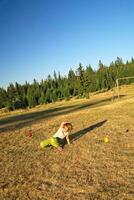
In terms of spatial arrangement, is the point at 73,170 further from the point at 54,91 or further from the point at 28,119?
the point at 54,91

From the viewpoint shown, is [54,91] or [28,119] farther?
[54,91]

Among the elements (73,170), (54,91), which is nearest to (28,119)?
(73,170)

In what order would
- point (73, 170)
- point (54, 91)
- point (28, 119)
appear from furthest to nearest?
point (54, 91)
point (28, 119)
point (73, 170)

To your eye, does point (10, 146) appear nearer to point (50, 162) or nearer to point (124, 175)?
point (50, 162)

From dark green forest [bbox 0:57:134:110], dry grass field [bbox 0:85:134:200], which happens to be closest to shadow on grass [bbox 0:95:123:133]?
dry grass field [bbox 0:85:134:200]

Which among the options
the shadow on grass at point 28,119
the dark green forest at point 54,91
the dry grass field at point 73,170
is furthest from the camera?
the dark green forest at point 54,91

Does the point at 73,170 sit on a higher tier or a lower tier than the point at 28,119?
higher

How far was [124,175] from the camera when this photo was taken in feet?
27.6

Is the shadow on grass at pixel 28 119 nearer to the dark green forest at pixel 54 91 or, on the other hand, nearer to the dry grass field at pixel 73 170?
the dry grass field at pixel 73 170

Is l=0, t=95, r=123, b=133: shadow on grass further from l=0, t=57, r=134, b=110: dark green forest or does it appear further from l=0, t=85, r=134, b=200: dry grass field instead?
l=0, t=57, r=134, b=110: dark green forest

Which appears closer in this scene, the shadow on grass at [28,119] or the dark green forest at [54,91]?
the shadow on grass at [28,119]

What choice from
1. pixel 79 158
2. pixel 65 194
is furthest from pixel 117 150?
pixel 65 194

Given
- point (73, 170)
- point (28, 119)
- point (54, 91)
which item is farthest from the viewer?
point (54, 91)

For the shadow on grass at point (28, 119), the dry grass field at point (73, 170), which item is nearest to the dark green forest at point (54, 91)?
the shadow on grass at point (28, 119)
